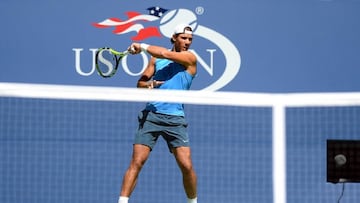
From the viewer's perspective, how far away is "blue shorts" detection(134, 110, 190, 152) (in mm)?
6695

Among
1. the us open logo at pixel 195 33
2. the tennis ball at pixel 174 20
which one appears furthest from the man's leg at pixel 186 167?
the tennis ball at pixel 174 20

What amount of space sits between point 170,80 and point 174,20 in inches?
53.1

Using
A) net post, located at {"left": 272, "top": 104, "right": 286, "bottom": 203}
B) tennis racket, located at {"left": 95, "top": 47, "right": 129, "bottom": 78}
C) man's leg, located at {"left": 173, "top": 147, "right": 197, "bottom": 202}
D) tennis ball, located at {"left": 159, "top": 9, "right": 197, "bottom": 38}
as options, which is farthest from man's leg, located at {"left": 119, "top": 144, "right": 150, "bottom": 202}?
tennis ball, located at {"left": 159, "top": 9, "right": 197, "bottom": 38}

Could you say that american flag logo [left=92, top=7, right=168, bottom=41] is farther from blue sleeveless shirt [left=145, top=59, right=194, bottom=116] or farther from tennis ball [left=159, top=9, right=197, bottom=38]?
blue sleeveless shirt [left=145, top=59, right=194, bottom=116]

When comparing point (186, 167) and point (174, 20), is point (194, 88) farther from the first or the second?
point (186, 167)

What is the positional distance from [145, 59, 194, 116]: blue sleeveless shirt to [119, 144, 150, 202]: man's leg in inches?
12.8

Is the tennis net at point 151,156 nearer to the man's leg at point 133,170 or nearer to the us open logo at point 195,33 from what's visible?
the us open logo at point 195,33

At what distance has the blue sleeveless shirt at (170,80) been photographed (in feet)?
22.1

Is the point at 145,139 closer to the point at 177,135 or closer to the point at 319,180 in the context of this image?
the point at 177,135

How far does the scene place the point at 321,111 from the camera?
829 centimetres

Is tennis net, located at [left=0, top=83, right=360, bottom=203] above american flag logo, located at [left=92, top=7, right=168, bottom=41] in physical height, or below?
below

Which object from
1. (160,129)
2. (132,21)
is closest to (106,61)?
(160,129)

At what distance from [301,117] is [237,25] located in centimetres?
103

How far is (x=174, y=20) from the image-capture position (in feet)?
26.6
